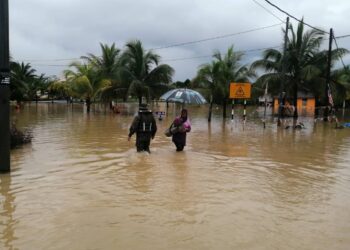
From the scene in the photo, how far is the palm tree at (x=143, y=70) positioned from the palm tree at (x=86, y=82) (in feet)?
14.0

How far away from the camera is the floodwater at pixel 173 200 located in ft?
16.1

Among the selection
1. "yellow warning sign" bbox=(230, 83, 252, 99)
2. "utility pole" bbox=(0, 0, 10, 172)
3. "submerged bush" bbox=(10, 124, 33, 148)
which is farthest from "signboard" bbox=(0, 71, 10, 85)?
"yellow warning sign" bbox=(230, 83, 252, 99)

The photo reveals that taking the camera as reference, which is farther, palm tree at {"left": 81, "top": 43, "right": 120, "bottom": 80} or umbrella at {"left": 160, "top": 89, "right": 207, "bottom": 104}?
palm tree at {"left": 81, "top": 43, "right": 120, "bottom": 80}

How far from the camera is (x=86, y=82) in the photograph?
34.3 m

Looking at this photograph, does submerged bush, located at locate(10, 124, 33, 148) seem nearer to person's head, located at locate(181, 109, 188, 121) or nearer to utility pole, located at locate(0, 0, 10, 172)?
utility pole, located at locate(0, 0, 10, 172)

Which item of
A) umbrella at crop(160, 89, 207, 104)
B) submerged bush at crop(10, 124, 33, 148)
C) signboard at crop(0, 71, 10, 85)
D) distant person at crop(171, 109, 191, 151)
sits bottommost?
submerged bush at crop(10, 124, 33, 148)

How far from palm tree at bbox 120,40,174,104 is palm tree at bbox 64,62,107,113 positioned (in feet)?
14.0

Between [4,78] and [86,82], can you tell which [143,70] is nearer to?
[86,82]

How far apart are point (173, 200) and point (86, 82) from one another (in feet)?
95.2

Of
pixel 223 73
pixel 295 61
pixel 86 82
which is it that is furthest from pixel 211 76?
pixel 86 82

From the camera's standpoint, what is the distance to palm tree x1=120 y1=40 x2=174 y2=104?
1206 inches

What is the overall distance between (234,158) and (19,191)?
5850mm

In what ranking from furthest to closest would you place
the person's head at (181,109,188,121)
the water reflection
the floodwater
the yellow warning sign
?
the yellow warning sign, the person's head at (181,109,188,121), the floodwater, the water reflection

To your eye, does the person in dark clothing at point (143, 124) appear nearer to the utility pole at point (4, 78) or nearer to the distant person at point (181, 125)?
the distant person at point (181, 125)
